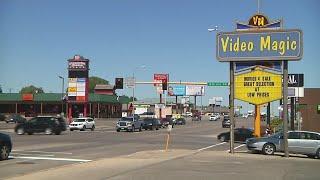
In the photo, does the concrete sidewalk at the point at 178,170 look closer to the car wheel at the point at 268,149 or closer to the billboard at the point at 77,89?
the car wheel at the point at 268,149

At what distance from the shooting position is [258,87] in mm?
27984

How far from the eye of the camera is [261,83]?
1097 inches

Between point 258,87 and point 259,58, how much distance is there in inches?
70.2

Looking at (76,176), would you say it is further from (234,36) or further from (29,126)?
(29,126)

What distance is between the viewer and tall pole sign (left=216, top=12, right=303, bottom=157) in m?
26.2

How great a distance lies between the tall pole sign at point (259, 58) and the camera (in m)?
26.2

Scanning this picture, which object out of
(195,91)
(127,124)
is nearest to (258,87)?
(127,124)

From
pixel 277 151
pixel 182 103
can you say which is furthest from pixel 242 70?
pixel 182 103

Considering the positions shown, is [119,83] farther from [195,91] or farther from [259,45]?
[195,91]

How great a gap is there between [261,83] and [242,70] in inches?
46.0

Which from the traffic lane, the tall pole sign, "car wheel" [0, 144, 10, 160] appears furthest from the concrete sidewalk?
the tall pole sign

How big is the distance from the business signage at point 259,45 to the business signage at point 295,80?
2371 centimetres

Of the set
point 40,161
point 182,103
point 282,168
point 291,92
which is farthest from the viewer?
point 182,103

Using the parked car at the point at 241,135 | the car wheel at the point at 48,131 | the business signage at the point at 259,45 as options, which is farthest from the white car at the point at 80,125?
the business signage at the point at 259,45
